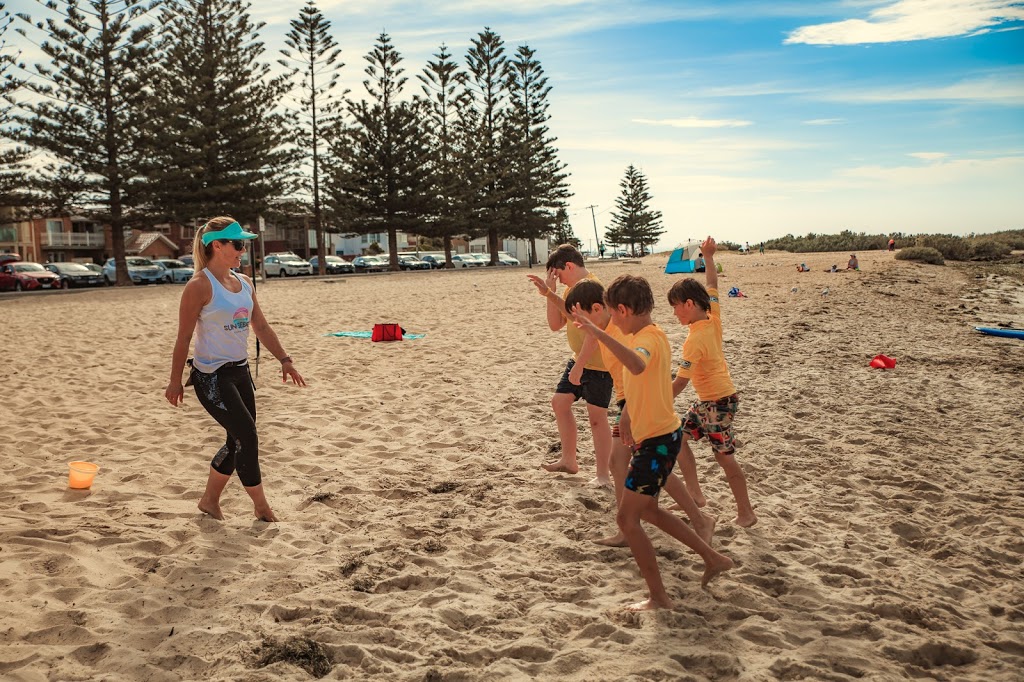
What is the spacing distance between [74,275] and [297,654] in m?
36.2

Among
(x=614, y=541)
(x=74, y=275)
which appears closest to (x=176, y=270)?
(x=74, y=275)

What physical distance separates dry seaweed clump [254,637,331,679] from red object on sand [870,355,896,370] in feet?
25.3

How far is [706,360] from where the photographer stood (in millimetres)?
4051

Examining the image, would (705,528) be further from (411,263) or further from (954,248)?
(411,263)

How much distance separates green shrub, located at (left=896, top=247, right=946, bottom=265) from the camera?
31969 millimetres

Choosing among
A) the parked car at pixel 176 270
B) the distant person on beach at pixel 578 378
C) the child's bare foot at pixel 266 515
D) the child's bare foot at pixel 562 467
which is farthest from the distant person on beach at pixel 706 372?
the parked car at pixel 176 270

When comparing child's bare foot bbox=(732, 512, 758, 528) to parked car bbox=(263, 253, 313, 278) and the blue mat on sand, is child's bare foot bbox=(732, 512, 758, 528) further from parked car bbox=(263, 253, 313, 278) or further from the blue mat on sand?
parked car bbox=(263, 253, 313, 278)

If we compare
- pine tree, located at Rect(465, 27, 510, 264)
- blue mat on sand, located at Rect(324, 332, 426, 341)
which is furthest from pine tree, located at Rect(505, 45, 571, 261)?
blue mat on sand, located at Rect(324, 332, 426, 341)

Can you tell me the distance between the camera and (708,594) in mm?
3492

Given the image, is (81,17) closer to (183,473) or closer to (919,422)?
(183,473)

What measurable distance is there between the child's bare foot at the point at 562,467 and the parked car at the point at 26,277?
33.0 metres

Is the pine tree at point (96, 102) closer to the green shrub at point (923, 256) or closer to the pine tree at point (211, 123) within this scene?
the pine tree at point (211, 123)

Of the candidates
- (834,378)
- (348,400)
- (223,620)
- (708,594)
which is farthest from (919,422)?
(223,620)

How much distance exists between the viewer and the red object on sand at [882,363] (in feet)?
29.2
